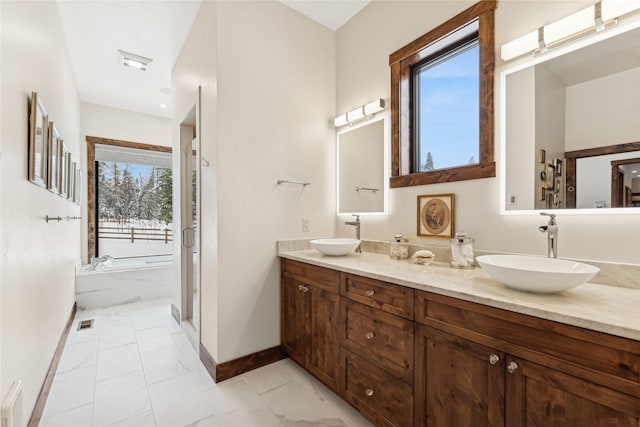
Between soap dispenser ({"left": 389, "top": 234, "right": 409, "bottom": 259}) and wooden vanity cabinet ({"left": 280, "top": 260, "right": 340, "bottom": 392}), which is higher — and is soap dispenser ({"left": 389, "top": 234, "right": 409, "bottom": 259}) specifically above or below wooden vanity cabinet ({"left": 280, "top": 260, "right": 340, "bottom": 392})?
above

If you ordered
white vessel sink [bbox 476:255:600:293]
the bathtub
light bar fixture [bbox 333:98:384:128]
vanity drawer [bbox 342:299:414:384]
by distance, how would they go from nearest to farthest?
white vessel sink [bbox 476:255:600:293] < vanity drawer [bbox 342:299:414:384] < light bar fixture [bbox 333:98:384:128] < the bathtub

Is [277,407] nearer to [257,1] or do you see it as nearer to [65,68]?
[257,1]

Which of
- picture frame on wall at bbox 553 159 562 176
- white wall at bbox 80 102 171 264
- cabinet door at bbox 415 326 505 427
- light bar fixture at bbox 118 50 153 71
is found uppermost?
light bar fixture at bbox 118 50 153 71

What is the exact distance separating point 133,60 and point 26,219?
229 centimetres

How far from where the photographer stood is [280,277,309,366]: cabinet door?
2090 millimetres

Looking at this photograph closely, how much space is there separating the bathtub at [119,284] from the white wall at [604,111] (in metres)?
4.51

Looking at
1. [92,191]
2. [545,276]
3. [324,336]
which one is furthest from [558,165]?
[92,191]

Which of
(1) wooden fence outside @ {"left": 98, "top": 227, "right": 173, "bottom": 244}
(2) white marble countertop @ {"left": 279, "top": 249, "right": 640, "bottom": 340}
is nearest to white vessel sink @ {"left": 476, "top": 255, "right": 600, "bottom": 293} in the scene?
(2) white marble countertop @ {"left": 279, "top": 249, "right": 640, "bottom": 340}

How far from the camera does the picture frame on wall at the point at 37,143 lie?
1.59 m

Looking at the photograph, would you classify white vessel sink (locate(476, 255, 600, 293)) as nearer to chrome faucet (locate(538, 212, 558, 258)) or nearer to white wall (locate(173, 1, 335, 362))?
chrome faucet (locate(538, 212, 558, 258))

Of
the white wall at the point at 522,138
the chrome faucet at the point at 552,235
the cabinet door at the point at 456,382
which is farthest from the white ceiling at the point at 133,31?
the cabinet door at the point at 456,382

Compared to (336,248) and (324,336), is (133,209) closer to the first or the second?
(336,248)

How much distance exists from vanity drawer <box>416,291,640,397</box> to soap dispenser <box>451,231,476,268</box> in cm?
52

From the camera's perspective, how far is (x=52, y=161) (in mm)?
2084
